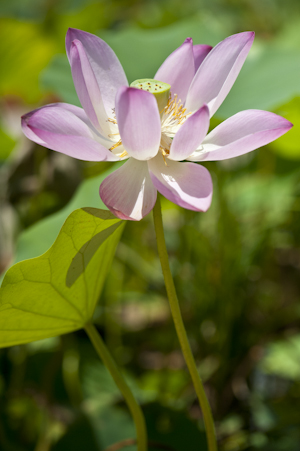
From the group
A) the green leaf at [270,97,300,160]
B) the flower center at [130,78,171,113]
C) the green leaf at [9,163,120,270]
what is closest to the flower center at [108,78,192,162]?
the flower center at [130,78,171,113]

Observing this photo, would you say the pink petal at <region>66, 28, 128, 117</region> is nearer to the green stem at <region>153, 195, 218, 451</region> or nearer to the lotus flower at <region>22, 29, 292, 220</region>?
the lotus flower at <region>22, 29, 292, 220</region>

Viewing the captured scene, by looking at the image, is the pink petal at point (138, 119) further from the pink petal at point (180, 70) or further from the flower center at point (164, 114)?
the pink petal at point (180, 70)

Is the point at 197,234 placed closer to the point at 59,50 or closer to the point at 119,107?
the point at 119,107

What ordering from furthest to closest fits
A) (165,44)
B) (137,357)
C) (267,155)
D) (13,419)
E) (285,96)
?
1. (267,155)
2. (137,357)
3. (165,44)
4. (13,419)
5. (285,96)

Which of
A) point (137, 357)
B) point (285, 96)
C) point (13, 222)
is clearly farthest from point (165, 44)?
point (137, 357)

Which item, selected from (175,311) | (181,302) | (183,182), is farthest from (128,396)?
(181,302)

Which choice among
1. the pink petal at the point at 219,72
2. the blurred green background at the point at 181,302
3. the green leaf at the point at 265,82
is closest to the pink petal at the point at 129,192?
the pink petal at the point at 219,72
